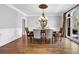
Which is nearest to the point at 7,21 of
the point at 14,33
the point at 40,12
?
the point at 14,33

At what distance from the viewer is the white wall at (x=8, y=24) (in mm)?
5539

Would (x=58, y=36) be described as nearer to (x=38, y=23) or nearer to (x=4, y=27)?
(x=38, y=23)

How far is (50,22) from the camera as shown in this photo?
6.16 metres

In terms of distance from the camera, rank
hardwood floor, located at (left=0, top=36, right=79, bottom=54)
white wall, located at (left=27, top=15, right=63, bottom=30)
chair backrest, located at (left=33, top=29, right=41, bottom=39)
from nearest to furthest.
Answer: hardwood floor, located at (left=0, top=36, right=79, bottom=54)
white wall, located at (left=27, top=15, right=63, bottom=30)
chair backrest, located at (left=33, top=29, right=41, bottom=39)

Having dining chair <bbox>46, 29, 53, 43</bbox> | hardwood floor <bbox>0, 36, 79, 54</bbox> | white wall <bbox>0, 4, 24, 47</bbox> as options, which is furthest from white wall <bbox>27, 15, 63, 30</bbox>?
hardwood floor <bbox>0, 36, 79, 54</bbox>

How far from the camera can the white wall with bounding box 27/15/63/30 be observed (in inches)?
241

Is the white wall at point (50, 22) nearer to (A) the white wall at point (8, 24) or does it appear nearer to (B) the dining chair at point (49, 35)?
(B) the dining chair at point (49, 35)

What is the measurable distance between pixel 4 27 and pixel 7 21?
456 millimetres

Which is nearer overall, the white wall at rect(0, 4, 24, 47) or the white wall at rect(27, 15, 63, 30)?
the white wall at rect(0, 4, 24, 47)

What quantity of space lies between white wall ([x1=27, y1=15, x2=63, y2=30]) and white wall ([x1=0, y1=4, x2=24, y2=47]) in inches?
36.9

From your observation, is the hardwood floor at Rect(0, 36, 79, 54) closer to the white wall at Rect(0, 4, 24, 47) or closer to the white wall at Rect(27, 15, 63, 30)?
the white wall at Rect(0, 4, 24, 47)

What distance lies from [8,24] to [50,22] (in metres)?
2.10

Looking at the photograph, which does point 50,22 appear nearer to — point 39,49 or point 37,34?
point 39,49

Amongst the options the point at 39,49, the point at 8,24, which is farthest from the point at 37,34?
the point at 39,49
